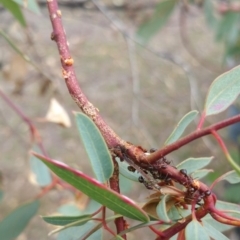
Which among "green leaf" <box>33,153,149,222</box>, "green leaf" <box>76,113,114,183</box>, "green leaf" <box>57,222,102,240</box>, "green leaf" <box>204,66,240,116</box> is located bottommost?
"green leaf" <box>33,153,149,222</box>

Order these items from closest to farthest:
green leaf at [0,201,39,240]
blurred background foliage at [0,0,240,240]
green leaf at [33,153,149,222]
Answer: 1. green leaf at [33,153,149,222]
2. green leaf at [0,201,39,240]
3. blurred background foliage at [0,0,240,240]

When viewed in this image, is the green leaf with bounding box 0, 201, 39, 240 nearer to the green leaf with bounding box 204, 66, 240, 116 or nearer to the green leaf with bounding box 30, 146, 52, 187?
the green leaf with bounding box 30, 146, 52, 187

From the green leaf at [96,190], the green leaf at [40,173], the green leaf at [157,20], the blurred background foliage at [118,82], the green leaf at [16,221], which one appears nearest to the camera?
the green leaf at [96,190]

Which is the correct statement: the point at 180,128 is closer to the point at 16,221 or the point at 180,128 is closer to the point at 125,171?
the point at 125,171

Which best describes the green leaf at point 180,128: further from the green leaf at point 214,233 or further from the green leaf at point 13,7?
the green leaf at point 13,7

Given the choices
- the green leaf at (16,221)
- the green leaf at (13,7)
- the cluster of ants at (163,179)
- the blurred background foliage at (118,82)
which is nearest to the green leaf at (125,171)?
the cluster of ants at (163,179)

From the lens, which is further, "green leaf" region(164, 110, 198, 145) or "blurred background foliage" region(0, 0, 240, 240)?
"blurred background foliage" region(0, 0, 240, 240)

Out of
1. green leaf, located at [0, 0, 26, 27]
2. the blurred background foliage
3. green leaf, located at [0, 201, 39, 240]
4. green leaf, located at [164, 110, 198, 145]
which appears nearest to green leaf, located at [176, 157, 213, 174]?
green leaf, located at [164, 110, 198, 145]

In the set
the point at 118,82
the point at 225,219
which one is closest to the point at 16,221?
the point at 225,219
